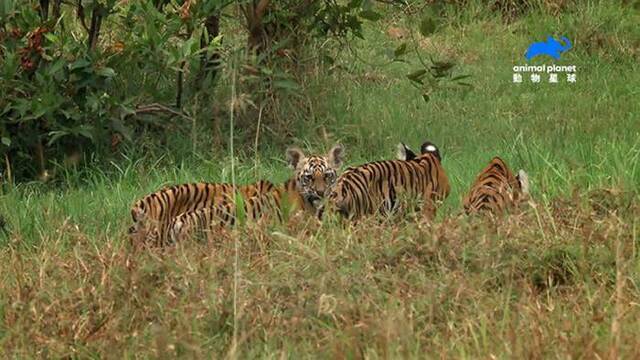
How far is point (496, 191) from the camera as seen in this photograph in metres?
6.58

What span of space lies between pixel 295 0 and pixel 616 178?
140 inches

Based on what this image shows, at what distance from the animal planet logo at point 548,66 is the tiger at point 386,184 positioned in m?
4.07

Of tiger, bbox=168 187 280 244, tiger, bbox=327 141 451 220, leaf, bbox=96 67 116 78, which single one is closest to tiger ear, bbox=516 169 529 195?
tiger, bbox=327 141 451 220

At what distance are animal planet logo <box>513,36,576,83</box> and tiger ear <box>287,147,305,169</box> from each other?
443 cm

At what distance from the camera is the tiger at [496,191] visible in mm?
6105

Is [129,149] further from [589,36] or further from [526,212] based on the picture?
[589,36]

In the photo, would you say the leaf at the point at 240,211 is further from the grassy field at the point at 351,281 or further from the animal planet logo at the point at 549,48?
the animal planet logo at the point at 549,48

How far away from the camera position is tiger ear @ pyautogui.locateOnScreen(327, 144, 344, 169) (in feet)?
23.8

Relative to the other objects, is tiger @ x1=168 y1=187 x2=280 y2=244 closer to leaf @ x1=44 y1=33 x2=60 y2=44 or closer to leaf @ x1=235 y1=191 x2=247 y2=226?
leaf @ x1=235 y1=191 x2=247 y2=226

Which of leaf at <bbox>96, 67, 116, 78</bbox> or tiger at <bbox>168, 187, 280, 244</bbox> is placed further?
leaf at <bbox>96, 67, 116, 78</bbox>

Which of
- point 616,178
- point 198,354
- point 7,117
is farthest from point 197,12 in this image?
point 198,354

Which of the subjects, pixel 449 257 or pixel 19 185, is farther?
pixel 19 185

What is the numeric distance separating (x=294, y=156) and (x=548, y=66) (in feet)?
16.3

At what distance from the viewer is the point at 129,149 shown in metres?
8.62
